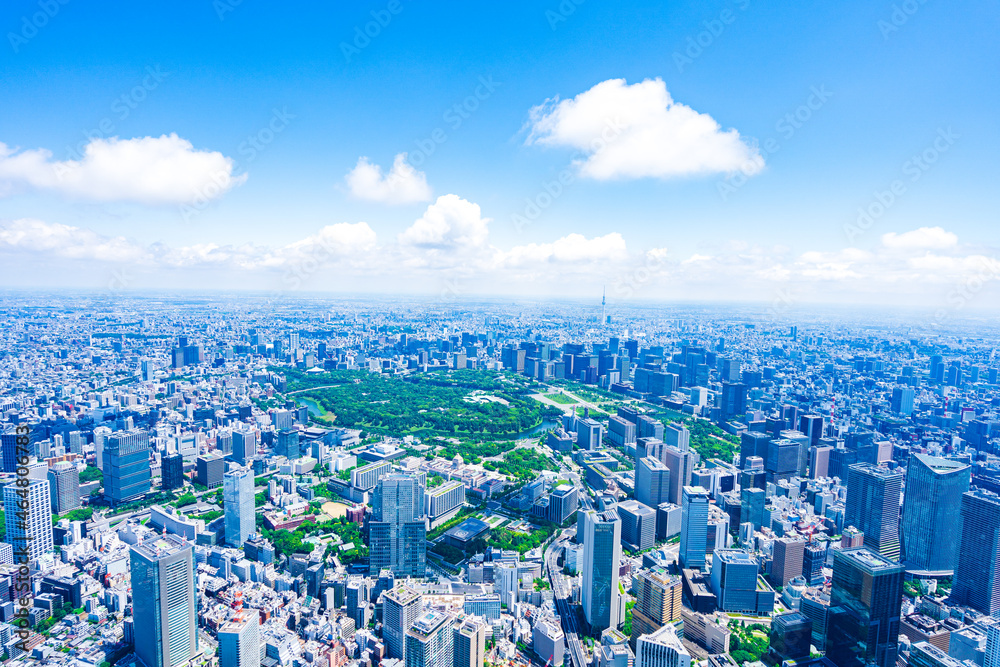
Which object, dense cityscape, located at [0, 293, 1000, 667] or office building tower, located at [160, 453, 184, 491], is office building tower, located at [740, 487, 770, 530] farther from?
office building tower, located at [160, 453, 184, 491]

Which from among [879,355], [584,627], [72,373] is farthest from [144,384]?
[879,355]

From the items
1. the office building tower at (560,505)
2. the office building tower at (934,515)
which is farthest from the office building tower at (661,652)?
the office building tower at (934,515)

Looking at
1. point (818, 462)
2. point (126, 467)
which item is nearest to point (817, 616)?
point (818, 462)

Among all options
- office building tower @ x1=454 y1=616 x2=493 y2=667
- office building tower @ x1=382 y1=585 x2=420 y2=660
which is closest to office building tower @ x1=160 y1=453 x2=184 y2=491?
office building tower @ x1=382 y1=585 x2=420 y2=660

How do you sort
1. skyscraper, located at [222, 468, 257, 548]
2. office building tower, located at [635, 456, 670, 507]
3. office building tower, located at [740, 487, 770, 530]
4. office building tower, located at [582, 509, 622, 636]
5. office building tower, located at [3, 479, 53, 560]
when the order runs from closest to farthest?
1. office building tower, located at [582, 509, 622, 636]
2. office building tower, located at [3, 479, 53, 560]
3. skyscraper, located at [222, 468, 257, 548]
4. office building tower, located at [740, 487, 770, 530]
5. office building tower, located at [635, 456, 670, 507]

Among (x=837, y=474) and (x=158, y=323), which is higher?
(x=158, y=323)

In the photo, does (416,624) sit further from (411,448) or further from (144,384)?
(144,384)

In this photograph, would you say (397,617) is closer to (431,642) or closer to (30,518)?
(431,642)
